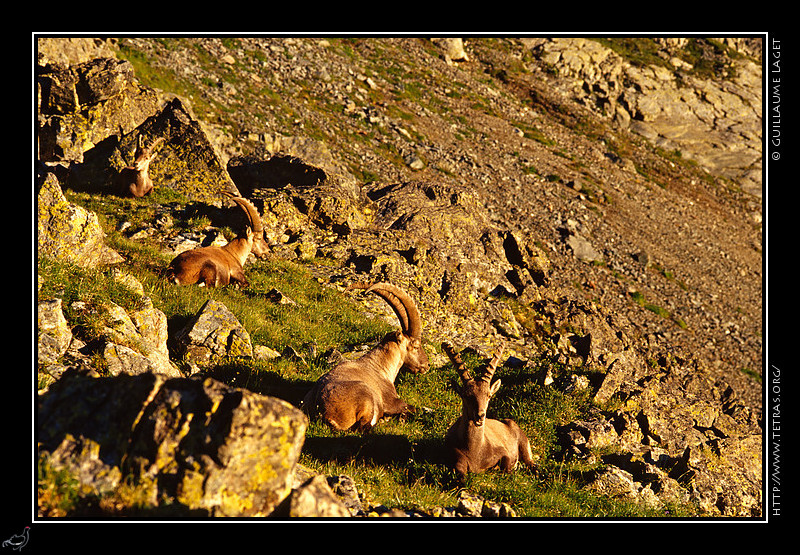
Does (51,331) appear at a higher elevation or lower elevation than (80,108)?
lower

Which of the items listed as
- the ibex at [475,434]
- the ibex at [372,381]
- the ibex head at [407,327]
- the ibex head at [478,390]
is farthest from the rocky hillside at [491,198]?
the ibex head at [407,327]

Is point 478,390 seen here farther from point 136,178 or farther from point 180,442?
point 136,178

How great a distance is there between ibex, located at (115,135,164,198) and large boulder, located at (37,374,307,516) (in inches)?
649

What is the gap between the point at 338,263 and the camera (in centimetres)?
1995

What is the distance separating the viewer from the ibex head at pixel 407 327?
467 inches

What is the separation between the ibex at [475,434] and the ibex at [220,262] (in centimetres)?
828

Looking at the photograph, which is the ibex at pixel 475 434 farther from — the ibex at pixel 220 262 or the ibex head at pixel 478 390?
the ibex at pixel 220 262

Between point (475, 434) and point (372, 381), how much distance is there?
Result: 2641 millimetres

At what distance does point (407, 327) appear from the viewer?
40.9 ft

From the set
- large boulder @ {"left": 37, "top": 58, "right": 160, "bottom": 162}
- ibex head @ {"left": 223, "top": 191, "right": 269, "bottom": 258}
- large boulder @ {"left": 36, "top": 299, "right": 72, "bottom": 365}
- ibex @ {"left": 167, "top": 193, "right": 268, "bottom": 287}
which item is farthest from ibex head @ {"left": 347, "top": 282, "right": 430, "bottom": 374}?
large boulder @ {"left": 37, "top": 58, "right": 160, "bottom": 162}

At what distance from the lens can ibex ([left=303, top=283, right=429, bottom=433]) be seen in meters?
9.64

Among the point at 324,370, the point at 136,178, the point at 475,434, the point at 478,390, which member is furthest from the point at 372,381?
the point at 136,178
